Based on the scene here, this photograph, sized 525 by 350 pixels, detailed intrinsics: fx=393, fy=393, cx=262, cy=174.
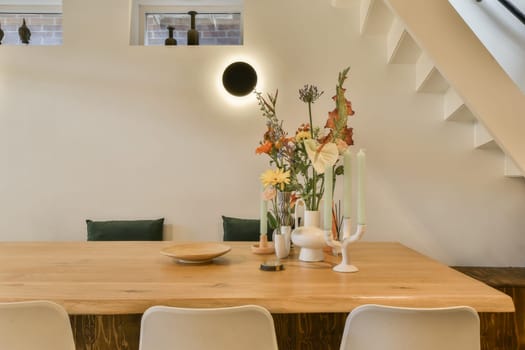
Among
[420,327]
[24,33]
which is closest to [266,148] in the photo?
[420,327]

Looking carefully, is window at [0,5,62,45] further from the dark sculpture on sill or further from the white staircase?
Answer: the white staircase

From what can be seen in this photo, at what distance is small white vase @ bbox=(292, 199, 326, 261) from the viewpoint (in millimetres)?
1521

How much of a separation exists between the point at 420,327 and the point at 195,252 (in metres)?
0.94

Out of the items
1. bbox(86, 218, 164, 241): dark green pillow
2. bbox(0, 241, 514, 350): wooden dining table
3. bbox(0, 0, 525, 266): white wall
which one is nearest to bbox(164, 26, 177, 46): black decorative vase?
bbox(0, 0, 525, 266): white wall

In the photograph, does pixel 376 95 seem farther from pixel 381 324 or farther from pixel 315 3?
pixel 381 324

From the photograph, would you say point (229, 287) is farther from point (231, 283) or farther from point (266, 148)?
point (266, 148)

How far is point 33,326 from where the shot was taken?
40.9 inches

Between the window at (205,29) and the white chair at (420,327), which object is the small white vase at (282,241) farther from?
the window at (205,29)

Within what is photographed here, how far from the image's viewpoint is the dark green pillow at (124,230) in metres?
2.85

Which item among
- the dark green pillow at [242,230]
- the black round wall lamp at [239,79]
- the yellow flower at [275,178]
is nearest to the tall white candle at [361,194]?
the yellow flower at [275,178]

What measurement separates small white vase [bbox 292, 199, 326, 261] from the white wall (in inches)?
59.4

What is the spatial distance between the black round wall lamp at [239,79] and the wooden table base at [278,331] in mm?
2002

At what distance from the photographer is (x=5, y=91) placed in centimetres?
314

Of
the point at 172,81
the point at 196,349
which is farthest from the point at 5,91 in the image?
the point at 196,349
